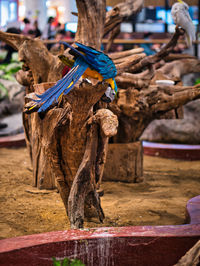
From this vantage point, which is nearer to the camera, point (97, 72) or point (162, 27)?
point (97, 72)

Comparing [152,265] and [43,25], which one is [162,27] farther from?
[152,265]

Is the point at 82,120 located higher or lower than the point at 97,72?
lower

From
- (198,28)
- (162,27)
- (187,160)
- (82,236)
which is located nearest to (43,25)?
(162,27)

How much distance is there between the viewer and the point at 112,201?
2.98 meters

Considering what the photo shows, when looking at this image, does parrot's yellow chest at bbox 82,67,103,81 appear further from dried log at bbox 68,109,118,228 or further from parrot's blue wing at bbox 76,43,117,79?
dried log at bbox 68,109,118,228

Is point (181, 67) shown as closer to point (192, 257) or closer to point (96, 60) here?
point (96, 60)

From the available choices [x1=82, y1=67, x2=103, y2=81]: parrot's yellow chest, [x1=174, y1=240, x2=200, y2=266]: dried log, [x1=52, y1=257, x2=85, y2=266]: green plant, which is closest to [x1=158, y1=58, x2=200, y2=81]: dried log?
[x1=82, y1=67, x2=103, y2=81]: parrot's yellow chest

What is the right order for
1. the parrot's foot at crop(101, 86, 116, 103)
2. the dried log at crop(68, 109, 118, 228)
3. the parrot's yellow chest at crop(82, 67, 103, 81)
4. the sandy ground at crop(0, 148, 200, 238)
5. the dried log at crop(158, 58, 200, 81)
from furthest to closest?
the dried log at crop(158, 58, 200, 81), the sandy ground at crop(0, 148, 200, 238), the parrot's foot at crop(101, 86, 116, 103), the dried log at crop(68, 109, 118, 228), the parrot's yellow chest at crop(82, 67, 103, 81)

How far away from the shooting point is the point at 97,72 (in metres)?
1.82

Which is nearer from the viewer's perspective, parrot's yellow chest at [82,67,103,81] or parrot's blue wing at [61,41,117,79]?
parrot's blue wing at [61,41,117,79]

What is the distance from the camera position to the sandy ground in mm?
2328

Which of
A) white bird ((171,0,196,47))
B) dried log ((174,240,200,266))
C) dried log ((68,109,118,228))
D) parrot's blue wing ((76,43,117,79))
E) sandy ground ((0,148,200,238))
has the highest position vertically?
white bird ((171,0,196,47))

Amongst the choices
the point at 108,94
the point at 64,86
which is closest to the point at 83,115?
the point at 108,94

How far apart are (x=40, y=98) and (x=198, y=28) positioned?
5.16 meters
